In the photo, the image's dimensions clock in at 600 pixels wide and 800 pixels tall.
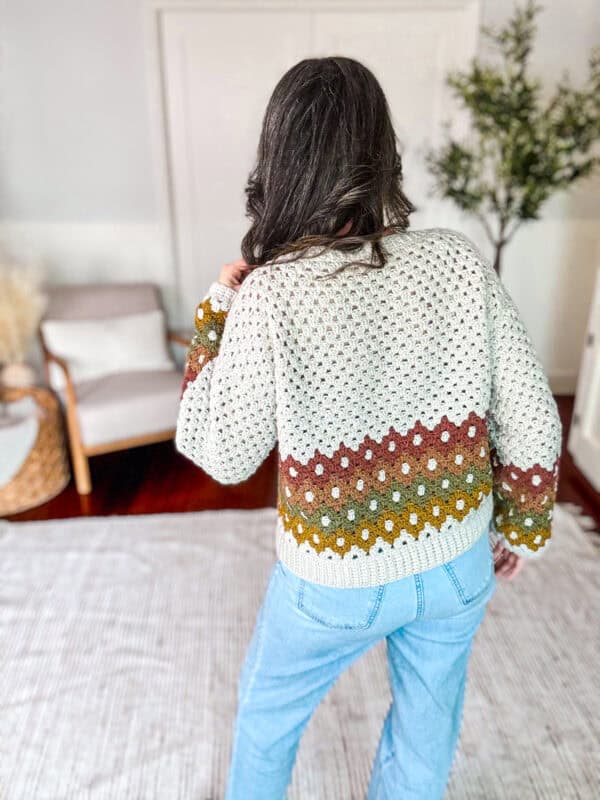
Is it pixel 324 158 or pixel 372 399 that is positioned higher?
pixel 324 158

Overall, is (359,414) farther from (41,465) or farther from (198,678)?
(41,465)

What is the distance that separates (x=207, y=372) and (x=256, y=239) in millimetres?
186

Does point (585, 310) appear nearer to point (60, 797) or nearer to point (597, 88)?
point (597, 88)

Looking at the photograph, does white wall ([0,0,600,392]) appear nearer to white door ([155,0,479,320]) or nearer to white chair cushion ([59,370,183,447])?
white door ([155,0,479,320])

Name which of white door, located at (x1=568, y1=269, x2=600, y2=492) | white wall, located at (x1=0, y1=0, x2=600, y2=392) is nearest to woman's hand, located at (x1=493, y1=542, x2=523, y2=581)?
white door, located at (x1=568, y1=269, x2=600, y2=492)

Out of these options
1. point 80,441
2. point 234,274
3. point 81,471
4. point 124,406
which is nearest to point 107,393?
point 124,406

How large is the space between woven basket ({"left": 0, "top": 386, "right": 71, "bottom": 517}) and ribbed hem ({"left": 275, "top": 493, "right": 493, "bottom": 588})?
1872mm

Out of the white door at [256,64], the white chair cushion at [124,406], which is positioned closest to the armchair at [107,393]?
the white chair cushion at [124,406]

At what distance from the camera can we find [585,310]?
3.34 m

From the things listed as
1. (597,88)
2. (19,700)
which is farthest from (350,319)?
(597,88)

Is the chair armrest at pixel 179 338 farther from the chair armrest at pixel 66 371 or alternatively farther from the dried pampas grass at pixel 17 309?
the dried pampas grass at pixel 17 309

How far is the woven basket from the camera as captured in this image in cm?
241

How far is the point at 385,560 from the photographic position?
0.85 meters

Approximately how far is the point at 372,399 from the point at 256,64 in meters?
2.65
